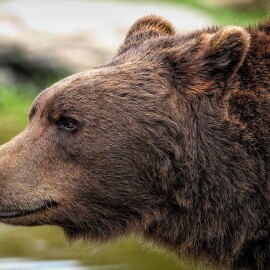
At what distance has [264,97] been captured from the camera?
6152 mm

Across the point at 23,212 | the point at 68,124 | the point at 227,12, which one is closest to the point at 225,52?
the point at 68,124

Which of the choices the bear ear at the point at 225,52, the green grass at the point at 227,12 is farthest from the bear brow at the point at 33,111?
the green grass at the point at 227,12

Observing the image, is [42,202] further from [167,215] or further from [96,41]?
[96,41]

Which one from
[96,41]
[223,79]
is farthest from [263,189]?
[96,41]

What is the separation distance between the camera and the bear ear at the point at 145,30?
6.69 m

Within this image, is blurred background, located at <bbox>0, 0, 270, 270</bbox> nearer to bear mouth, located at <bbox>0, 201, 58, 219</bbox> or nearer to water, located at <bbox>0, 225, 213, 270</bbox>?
water, located at <bbox>0, 225, 213, 270</bbox>

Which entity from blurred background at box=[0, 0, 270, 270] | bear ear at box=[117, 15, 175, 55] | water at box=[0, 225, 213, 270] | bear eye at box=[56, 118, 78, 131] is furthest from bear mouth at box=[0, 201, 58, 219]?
blurred background at box=[0, 0, 270, 270]

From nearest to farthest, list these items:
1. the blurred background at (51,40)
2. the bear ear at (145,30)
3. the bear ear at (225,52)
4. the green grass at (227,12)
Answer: the bear ear at (225,52) < the bear ear at (145,30) < the blurred background at (51,40) < the green grass at (227,12)

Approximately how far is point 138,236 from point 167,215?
321 mm

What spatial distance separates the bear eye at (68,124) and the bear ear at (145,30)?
705mm

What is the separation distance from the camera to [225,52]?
6141 millimetres

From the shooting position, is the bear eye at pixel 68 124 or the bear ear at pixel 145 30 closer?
the bear eye at pixel 68 124

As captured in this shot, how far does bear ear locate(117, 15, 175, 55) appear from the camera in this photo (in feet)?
22.0

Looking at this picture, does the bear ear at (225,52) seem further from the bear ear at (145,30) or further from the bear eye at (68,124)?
the bear eye at (68,124)
